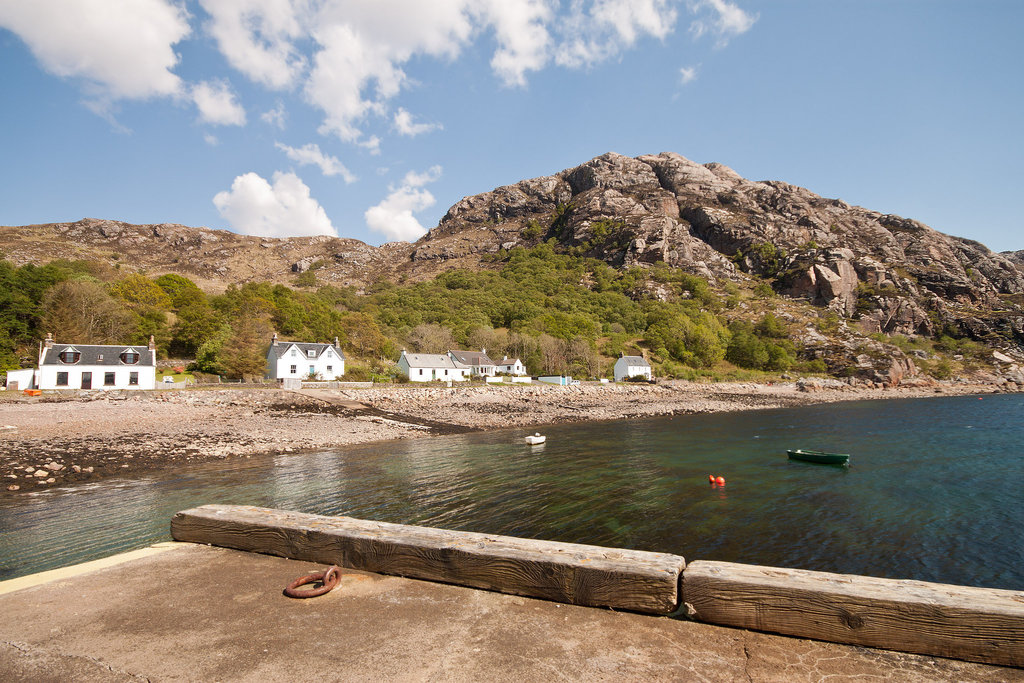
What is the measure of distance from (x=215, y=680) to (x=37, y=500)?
19476 millimetres

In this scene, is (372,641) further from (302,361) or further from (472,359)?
(472,359)

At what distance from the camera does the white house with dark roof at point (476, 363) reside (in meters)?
85.8

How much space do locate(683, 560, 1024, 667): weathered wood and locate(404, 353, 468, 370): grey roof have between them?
73.2 metres

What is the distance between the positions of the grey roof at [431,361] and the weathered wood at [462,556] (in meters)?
70.3

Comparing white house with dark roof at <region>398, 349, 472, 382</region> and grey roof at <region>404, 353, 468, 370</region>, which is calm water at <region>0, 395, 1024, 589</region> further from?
grey roof at <region>404, 353, 468, 370</region>

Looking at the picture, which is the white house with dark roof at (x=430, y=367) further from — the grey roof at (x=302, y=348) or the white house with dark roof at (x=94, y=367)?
the white house with dark roof at (x=94, y=367)

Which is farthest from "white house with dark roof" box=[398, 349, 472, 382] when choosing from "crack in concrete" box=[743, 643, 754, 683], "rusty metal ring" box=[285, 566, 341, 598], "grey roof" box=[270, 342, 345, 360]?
"crack in concrete" box=[743, 643, 754, 683]

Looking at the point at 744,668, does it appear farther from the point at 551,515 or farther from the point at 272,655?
the point at 551,515

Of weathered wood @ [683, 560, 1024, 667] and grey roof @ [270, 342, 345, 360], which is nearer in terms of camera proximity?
weathered wood @ [683, 560, 1024, 667]

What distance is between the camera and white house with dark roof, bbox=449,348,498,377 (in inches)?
3376

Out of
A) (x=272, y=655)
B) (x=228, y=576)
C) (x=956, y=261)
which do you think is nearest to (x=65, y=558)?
(x=228, y=576)

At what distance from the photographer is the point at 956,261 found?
15550 cm

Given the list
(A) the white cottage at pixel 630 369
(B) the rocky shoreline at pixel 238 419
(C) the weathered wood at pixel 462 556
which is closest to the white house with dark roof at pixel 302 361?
(B) the rocky shoreline at pixel 238 419

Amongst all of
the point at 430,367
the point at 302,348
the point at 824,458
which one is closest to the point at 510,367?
the point at 430,367
